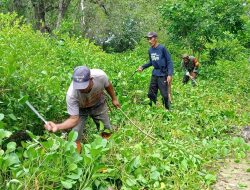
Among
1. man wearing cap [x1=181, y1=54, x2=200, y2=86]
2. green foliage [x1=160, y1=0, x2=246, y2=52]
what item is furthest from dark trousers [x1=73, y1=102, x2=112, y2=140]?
green foliage [x1=160, y1=0, x2=246, y2=52]

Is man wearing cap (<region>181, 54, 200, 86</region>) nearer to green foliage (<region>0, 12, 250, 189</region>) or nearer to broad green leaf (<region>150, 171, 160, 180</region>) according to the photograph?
green foliage (<region>0, 12, 250, 189</region>)

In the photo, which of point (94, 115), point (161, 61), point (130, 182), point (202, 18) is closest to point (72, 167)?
point (130, 182)

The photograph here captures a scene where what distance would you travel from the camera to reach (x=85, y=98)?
5.16m

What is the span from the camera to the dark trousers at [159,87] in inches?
320

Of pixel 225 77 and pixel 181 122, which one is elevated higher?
pixel 181 122

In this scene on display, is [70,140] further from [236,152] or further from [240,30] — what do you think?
[240,30]

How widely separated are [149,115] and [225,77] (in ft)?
27.8

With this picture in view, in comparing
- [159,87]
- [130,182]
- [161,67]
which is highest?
[130,182]

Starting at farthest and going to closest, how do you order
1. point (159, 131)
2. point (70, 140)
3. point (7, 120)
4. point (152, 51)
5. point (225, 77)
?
1. point (225, 77)
2. point (152, 51)
3. point (159, 131)
4. point (7, 120)
5. point (70, 140)

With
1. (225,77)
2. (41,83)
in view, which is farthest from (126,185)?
(225,77)

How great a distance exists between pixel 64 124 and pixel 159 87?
3.73 metres

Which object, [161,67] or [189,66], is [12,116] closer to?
[161,67]

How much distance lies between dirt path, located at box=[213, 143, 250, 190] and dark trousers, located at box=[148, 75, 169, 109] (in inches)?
90.8

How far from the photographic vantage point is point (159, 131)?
22.7 feet
